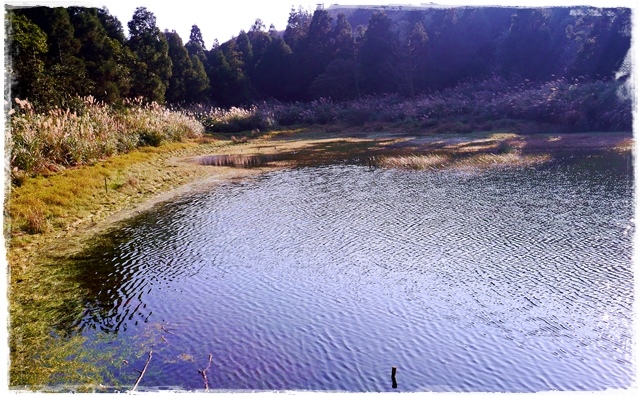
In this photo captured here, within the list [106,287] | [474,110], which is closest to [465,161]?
[106,287]

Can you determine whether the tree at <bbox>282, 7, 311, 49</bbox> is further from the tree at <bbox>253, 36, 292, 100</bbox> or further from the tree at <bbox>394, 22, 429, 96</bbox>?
the tree at <bbox>394, 22, 429, 96</bbox>

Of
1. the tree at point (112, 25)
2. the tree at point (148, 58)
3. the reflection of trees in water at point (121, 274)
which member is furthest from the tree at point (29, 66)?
the tree at point (112, 25)

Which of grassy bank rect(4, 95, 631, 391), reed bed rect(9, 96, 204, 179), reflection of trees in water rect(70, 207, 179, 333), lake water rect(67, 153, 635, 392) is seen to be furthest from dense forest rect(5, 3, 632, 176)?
lake water rect(67, 153, 635, 392)

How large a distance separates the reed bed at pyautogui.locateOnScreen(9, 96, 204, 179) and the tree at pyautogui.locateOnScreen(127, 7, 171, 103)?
7.60 meters

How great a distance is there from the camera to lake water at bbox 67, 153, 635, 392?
15.1 ft

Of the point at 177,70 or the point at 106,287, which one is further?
the point at 177,70

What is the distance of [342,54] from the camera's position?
145 feet

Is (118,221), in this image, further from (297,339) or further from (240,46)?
(240,46)

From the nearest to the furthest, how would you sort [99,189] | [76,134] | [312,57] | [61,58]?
[99,189] < [76,134] < [61,58] < [312,57]

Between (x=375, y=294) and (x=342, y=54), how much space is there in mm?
39668

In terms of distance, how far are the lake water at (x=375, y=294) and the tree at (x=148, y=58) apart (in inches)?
790

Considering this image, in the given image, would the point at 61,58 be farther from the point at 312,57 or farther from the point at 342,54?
the point at 342,54

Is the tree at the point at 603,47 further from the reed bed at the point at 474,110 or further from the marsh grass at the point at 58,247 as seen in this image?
the marsh grass at the point at 58,247

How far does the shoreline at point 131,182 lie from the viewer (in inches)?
232
